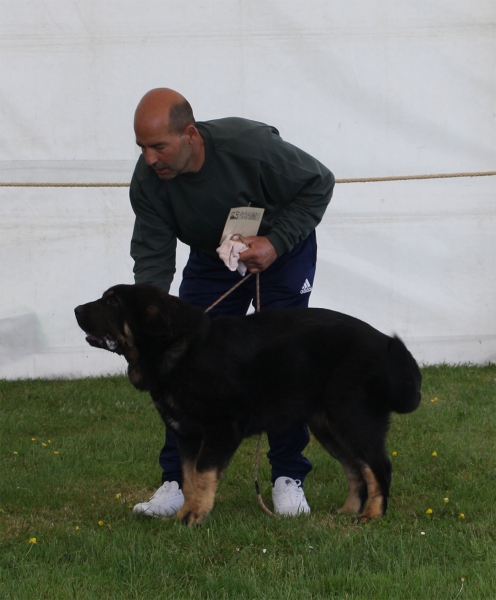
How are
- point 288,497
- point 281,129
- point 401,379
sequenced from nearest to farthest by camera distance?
point 401,379
point 288,497
point 281,129

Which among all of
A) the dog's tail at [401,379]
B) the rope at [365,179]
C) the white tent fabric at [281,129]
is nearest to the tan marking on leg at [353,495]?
the dog's tail at [401,379]

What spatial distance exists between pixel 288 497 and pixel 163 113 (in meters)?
1.83

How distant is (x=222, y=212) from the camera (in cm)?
391

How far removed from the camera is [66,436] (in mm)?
5453

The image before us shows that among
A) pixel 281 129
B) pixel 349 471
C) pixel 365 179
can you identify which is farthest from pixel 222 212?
pixel 281 129

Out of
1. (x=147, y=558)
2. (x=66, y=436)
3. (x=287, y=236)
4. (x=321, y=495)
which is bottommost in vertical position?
(x=66, y=436)

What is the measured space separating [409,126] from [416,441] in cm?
287

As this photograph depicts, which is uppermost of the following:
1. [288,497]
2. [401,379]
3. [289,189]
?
[289,189]

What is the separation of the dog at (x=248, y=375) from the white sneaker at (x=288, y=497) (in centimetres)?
33

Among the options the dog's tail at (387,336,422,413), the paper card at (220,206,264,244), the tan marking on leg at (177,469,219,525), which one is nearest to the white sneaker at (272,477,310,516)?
the tan marking on leg at (177,469,219,525)

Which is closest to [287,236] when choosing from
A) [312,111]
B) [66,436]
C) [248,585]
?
[248,585]

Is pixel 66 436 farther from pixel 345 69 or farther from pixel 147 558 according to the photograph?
pixel 345 69

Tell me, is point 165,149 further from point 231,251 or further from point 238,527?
point 238,527

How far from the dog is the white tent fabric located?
10.7 feet
